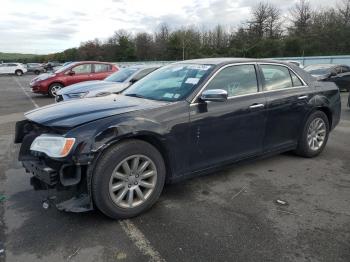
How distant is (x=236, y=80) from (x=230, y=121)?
61cm

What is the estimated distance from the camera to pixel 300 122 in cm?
527

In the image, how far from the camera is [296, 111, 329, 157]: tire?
17.7ft

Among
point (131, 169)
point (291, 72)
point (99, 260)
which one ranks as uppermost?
point (291, 72)

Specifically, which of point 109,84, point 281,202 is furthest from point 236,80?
point 109,84

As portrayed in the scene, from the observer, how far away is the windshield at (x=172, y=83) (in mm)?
4102

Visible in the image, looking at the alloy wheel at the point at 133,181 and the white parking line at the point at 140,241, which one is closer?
the white parking line at the point at 140,241

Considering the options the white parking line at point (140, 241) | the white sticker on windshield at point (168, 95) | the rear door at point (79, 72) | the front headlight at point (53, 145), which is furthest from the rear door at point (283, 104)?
the rear door at point (79, 72)

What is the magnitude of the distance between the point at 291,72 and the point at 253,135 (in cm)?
145

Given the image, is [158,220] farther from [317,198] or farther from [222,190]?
[317,198]

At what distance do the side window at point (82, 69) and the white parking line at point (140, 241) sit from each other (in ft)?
41.6

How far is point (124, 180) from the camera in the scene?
3.48 metres

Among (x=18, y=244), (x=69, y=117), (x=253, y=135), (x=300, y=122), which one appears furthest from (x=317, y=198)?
(x=18, y=244)

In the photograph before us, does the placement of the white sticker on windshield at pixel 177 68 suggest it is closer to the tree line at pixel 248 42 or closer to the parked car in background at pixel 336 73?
the parked car in background at pixel 336 73

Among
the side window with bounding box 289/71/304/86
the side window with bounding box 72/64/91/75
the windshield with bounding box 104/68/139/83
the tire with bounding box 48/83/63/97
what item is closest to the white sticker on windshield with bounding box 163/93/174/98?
the side window with bounding box 289/71/304/86
